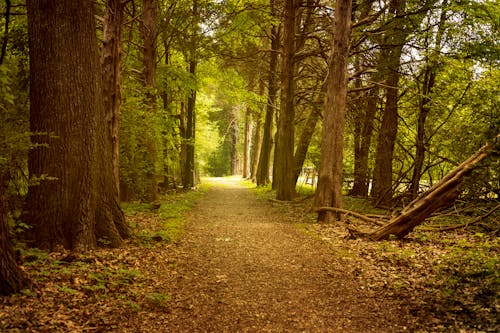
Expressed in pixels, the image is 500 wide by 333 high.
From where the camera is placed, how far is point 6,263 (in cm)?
396

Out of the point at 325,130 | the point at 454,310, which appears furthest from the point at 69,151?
the point at 325,130

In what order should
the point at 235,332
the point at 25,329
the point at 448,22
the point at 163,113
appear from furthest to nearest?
the point at 163,113
the point at 448,22
the point at 235,332
the point at 25,329

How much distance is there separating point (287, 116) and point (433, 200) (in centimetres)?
996

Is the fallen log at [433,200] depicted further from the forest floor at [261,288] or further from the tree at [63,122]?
the tree at [63,122]

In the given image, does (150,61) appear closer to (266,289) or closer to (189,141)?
(189,141)

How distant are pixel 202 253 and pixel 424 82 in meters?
9.07

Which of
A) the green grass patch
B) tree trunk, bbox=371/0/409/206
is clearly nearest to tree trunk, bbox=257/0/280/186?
tree trunk, bbox=371/0/409/206

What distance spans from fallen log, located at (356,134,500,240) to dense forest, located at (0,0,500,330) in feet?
0.12

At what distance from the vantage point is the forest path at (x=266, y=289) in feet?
14.5

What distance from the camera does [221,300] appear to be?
16.8ft

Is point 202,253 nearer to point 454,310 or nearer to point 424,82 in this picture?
point 454,310

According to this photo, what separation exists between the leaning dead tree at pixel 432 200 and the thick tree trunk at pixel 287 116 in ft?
24.8

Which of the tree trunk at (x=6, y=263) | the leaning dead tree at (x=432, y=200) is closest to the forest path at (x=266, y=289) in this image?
the leaning dead tree at (x=432, y=200)

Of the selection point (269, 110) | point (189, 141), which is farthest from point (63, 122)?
point (269, 110)
